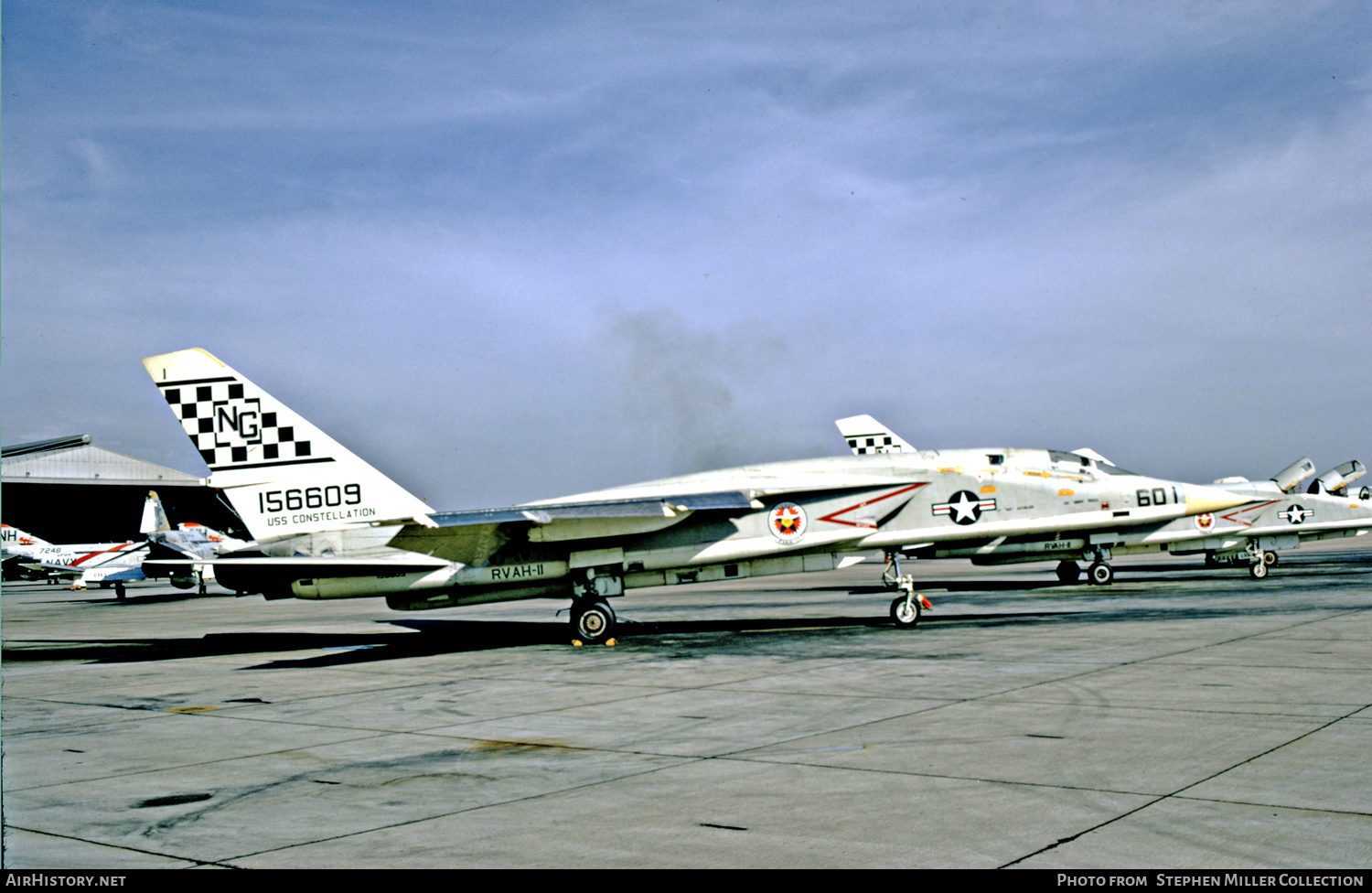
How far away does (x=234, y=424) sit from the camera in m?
16.9

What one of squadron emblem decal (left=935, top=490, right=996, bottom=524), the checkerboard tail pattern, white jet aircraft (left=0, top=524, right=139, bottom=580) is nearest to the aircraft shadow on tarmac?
squadron emblem decal (left=935, top=490, right=996, bottom=524)

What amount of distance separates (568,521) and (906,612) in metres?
6.15

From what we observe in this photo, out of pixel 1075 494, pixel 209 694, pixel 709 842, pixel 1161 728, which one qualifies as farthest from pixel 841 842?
pixel 1075 494

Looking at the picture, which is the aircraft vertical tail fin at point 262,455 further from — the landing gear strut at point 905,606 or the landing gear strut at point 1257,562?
the landing gear strut at point 1257,562

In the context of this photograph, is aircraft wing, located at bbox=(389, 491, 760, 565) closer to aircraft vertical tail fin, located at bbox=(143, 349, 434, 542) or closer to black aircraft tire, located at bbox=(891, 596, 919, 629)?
aircraft vertical tail fin, located at bbox=(143, 349, 434, 542)

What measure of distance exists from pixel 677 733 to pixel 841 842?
11.3 ft

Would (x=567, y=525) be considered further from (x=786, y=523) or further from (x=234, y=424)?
(x=234, y=424)

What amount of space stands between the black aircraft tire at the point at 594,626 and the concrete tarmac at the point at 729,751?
46 centimetres

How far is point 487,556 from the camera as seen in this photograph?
17.0 m

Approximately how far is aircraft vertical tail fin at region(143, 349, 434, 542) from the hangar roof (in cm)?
5068

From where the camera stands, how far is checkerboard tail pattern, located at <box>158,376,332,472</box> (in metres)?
16.8

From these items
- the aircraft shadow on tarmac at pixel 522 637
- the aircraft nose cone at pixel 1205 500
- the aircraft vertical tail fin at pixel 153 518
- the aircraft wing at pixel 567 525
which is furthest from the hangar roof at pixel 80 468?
the aircraft nose cone at pixel 1205 500

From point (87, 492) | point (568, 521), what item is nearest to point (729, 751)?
point (568, 521)

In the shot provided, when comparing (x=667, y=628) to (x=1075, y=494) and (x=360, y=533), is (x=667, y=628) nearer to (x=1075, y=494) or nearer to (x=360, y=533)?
(x=360, y=533)
